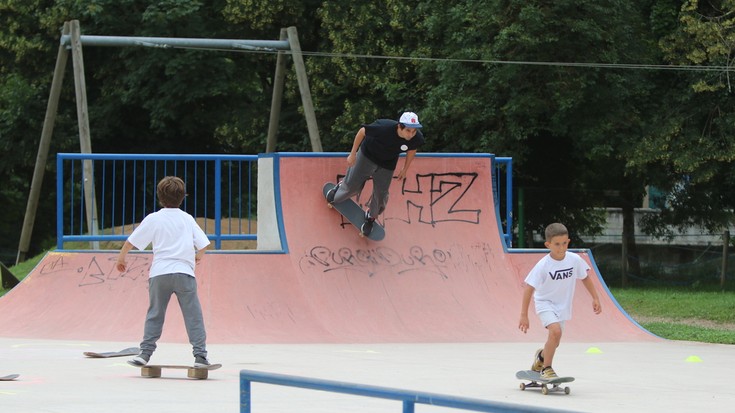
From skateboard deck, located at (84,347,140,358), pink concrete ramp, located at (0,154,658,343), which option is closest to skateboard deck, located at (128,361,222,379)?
skateboard deck, located at (84,347,140,358)

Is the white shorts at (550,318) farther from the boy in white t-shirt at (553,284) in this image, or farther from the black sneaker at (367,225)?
the black sneaker at (367,225)

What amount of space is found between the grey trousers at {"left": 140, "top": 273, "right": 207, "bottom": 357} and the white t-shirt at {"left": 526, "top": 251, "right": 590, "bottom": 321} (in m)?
2.45

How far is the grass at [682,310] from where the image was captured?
16672mm

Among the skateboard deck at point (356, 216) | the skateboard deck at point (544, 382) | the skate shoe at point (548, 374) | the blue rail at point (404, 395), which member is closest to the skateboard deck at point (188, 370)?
the skateboard deck at point (544, 382)

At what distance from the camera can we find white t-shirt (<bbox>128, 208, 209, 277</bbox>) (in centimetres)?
881

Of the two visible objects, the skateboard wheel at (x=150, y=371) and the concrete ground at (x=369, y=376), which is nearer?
the concrete ground at (x=369, y=376)

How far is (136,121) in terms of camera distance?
101ft

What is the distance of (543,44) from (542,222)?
407 centimetres

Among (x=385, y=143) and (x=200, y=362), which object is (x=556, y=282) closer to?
(x=200, y=362)

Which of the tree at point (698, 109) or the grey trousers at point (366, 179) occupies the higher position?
the tree at point (698, 109)

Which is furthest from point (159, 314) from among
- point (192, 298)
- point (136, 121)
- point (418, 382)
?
point (136, 121)

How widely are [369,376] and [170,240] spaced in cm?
185

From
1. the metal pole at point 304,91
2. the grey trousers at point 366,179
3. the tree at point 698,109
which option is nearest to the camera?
the grey trousers at point 366,179

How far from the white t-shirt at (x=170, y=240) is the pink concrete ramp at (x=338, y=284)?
316 cm
